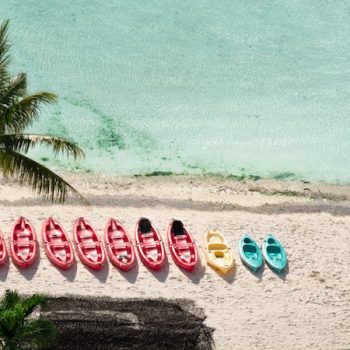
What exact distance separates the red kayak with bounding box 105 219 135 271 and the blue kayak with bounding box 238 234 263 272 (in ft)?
9.99

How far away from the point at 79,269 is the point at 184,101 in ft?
35.8

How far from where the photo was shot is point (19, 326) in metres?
18.5

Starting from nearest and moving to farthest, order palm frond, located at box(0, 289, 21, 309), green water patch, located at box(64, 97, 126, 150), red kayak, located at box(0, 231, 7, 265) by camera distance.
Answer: palm frond, located at box(0, 289, 21, 309), red kayak, located at box(0, 231, 7, 265), green water patch, located at box(64, 97, 126, 150)

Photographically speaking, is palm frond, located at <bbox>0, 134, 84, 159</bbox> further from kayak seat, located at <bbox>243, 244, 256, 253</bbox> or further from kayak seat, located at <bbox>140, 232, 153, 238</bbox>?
kayak seat, located at <bbox>243, 244, 256, 253</bbox>

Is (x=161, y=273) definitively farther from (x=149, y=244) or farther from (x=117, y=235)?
(x=117, y=235)

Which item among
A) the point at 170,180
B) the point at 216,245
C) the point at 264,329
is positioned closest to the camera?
the point at 264,329

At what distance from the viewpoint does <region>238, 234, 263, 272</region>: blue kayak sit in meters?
27.0

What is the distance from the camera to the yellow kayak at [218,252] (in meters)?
26.9

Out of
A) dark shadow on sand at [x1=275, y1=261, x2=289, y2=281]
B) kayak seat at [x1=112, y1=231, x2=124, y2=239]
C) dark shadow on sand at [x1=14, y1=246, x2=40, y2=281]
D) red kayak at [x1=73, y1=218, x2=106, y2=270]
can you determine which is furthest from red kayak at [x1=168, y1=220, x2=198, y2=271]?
dark shadow on sand at [x1=14, y1=246, x2=40, y2=281]

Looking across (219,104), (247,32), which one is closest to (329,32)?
(247,32)

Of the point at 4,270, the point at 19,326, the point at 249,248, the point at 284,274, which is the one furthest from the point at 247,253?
the point at 19,326

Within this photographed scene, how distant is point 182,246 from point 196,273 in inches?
37.7

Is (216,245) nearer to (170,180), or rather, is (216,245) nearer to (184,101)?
(170,180)

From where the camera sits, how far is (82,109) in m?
34.1
